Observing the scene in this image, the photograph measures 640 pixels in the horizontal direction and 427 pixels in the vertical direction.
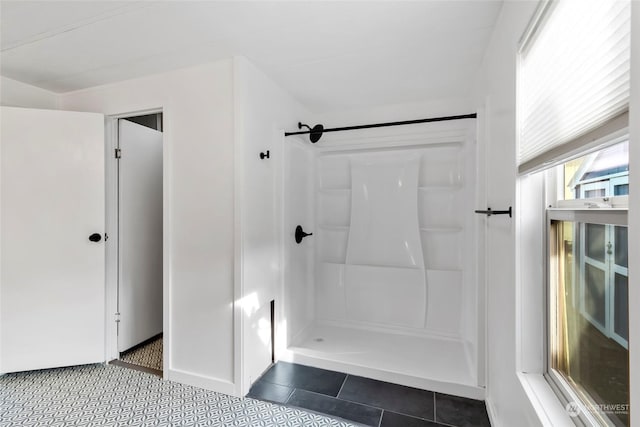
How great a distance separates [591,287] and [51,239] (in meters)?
3.10

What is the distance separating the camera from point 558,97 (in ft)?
2.65

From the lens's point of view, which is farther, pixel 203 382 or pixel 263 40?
pixel 203 382

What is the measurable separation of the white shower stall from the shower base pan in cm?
2

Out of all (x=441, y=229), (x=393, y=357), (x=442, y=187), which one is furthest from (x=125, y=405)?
(x=442, y=187)

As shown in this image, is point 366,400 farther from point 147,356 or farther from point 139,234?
point 139,234

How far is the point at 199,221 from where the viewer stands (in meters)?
1.92

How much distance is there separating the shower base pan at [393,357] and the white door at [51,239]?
1.65 meters

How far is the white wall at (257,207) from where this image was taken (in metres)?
1.82

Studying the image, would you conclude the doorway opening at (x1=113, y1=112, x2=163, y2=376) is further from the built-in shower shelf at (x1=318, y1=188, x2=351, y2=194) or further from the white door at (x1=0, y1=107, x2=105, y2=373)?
the built-in shower shelf at (x1=318, y1=188, x2=351, y2=194)

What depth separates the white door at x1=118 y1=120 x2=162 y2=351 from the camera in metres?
2.39

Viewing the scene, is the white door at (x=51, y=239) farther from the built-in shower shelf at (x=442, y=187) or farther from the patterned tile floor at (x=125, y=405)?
the built-in shower shelf at (x=442, y=187)

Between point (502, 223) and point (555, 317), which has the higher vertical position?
point (502, 223)

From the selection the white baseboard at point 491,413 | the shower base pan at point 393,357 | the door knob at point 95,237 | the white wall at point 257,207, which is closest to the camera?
the white baseboard at point 491,413

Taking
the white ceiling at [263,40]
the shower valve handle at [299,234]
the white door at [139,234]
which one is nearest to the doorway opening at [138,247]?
the white door at [139,234]
